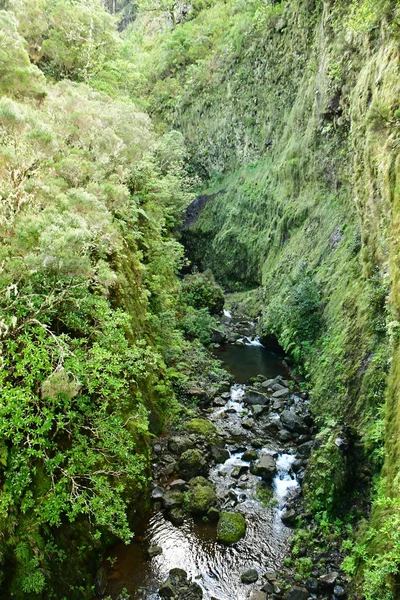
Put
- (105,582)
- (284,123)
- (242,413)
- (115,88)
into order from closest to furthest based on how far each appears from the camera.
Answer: (105,582), (242,413), (115,88), (284,123)

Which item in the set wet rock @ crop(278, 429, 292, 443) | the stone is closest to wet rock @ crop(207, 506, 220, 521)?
wet rock @ crop(278, 429, 292, 443)

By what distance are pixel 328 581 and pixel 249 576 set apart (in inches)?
53.8

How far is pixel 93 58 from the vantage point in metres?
16.8

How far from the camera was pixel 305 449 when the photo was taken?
35.4ft

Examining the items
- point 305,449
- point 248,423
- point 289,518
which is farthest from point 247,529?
point 248,423

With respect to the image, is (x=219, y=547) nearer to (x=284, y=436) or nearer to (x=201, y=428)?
A: (x=201, y=428)

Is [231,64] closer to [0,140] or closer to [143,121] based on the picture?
[143,121]

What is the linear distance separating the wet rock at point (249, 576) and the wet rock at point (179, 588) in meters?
0.84

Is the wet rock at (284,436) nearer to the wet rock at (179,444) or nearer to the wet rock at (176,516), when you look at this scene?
the wet rock at (179,444)

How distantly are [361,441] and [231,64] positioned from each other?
29006 millimetres

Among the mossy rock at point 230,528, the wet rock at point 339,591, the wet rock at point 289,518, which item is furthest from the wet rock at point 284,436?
the wet rock at point 339,591

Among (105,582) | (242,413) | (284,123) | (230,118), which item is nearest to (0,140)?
(105,582)

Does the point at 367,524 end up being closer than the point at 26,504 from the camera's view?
No

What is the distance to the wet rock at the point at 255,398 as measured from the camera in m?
13.4
